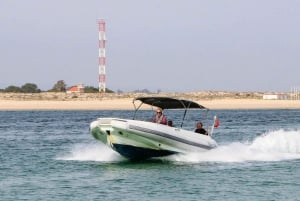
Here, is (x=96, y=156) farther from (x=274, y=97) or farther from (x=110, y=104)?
(x=274, y=97)

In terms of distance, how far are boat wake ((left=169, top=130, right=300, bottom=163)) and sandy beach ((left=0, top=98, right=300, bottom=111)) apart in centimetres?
6667

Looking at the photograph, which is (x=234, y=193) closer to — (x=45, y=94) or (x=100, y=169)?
(x=100, y=169)

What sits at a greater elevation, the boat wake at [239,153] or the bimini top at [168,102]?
the bimini top at [168,102]

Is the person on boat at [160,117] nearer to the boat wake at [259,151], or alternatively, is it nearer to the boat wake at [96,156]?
the boat wake at [259,151]

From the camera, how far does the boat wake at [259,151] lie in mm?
27594

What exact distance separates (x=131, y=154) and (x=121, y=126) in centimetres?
145

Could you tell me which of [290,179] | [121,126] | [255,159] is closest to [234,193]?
[290,179]

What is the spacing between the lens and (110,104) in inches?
4023

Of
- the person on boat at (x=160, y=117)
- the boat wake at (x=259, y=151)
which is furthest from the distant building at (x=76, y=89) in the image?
the person on boat at (x=160, y=117)

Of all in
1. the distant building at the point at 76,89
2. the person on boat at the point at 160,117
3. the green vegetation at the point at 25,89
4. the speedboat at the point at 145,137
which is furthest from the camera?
the green vegetation at the point at 25,89

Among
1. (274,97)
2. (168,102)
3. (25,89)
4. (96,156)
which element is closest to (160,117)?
(168,102)

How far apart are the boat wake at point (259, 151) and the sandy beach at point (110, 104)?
219 feet

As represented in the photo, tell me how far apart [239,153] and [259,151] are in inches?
74.8

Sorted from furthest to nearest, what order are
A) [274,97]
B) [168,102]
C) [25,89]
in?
1. [25,89]
2. [274,97]
3. [168,102]
